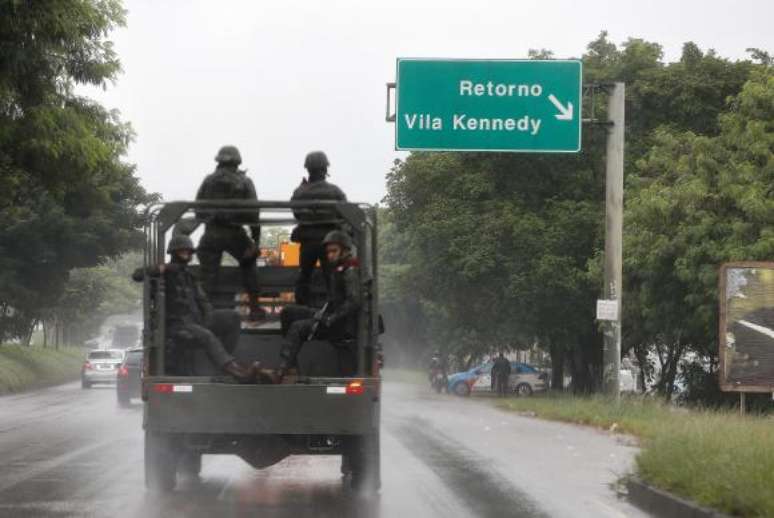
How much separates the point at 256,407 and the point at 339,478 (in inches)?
130

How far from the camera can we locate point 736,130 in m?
34.8

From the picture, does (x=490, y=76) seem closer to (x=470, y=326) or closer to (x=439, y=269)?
(x=439, y=269)

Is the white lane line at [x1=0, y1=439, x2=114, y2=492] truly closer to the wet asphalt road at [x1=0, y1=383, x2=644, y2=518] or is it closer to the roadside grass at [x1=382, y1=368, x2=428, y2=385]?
the wet asphalt road at [x1=0, y1=383, x2=644, y2=518]

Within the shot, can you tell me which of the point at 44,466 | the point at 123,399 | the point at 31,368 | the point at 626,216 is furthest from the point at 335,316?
the point at 31,368

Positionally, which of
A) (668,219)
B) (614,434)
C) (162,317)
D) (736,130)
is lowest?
(614,434)

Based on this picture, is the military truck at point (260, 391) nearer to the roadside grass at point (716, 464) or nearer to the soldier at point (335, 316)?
the soldier at point (335, 316)

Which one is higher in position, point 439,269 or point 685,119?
point 685,119

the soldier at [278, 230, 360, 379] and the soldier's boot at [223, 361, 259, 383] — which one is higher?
the soldier at [278, 230, 360, 379]

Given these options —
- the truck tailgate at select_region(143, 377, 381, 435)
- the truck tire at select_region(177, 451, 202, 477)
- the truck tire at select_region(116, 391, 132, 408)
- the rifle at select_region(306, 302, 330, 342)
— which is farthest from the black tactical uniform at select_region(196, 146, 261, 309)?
the truck tire at select_region(116, 391, 132, 408)

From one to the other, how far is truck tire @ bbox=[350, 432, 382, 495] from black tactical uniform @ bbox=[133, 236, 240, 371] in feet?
5.08

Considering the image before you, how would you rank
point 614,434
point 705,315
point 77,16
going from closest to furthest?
point 77,16, point 614,434, point 705,315

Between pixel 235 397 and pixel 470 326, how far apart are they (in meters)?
39.5

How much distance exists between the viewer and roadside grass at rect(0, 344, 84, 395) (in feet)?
171

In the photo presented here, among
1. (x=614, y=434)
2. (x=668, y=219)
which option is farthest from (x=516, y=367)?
(x=614, y=434)
